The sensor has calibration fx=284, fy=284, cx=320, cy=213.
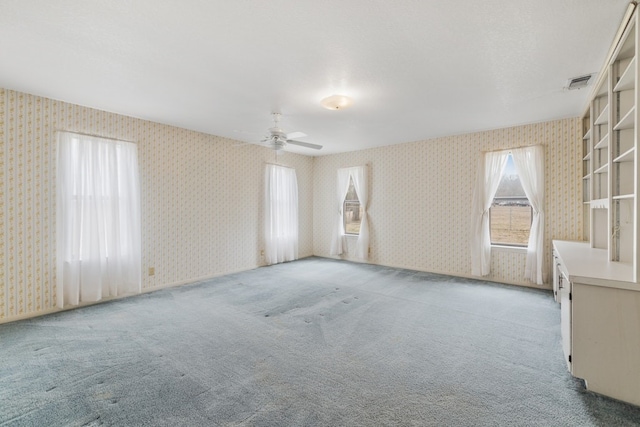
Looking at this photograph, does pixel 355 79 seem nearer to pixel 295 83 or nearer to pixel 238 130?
pixel 295 83

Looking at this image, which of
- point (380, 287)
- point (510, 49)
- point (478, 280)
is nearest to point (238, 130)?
point (380, 287)

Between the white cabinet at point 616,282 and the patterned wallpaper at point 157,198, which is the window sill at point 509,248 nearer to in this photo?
the white cabinet at point 616,282

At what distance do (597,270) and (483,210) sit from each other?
9.41 feet

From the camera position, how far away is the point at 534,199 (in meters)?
4.44

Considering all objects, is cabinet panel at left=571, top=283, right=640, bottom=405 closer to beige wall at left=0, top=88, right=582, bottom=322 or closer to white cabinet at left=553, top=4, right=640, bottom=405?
white cabinet at left=553, top=4, right=640, bottom=405

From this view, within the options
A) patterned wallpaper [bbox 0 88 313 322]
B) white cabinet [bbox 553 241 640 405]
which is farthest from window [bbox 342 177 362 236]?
white cabinet [bbox 553 241 640 405]

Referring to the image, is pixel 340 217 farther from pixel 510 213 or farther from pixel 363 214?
pixel 510 213

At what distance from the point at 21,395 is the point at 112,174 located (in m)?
2.75

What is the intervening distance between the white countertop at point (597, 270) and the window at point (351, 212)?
4.13 metres

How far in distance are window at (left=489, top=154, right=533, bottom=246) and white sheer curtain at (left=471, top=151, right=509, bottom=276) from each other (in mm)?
154

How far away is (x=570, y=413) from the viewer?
178 centimetres

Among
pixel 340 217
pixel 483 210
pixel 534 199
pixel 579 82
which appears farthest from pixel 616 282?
pixel 340 217

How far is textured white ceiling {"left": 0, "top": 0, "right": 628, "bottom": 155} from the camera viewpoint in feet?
6.23

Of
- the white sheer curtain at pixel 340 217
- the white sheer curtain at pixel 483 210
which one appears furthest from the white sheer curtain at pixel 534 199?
the white sheer curtain at pixel 340 217
